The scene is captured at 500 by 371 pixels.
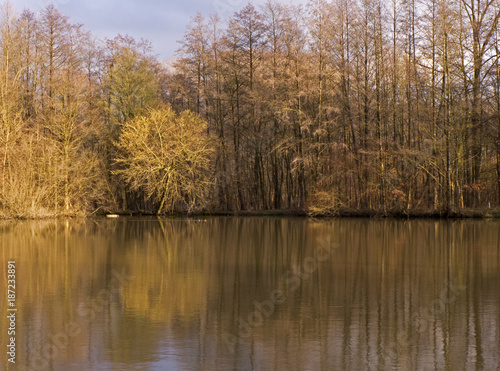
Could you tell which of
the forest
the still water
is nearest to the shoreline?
the forest

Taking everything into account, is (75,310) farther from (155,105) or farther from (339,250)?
(155,105)

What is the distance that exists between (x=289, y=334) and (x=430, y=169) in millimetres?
32629

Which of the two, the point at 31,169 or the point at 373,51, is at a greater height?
the point at 373,51

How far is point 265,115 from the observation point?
139 ft

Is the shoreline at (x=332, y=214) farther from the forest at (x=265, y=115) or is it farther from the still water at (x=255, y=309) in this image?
the still water at (x=255, y=309)

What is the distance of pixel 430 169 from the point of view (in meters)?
38.0

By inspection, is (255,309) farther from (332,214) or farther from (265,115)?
(265,115)

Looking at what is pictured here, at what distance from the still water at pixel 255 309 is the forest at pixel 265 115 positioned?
64.7ft

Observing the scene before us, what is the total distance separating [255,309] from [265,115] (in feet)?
112

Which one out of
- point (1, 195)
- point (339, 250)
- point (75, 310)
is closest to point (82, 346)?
point (75, 310)

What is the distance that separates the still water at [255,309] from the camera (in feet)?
21.5

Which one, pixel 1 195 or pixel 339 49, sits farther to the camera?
pixel 339 49

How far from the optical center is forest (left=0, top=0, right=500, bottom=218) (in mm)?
36156

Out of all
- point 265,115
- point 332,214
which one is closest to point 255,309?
point 332,214
